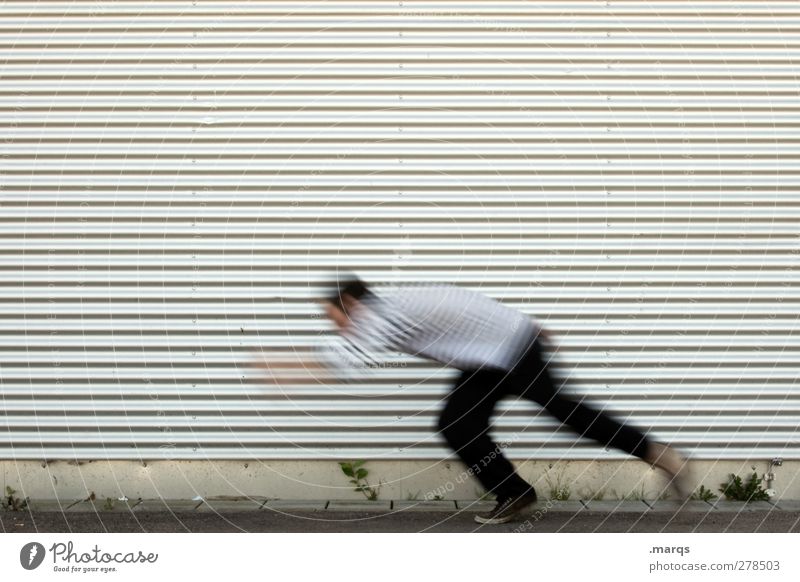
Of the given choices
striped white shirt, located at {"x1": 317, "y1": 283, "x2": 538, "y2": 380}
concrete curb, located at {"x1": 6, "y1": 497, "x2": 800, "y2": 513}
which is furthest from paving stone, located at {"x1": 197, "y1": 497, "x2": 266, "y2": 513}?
striped white shirt, located at {"x1": 317, "y1": 283, "x2": 538, "y2": 380}

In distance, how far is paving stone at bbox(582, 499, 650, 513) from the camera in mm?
5951

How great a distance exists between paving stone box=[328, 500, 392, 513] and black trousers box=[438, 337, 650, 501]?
85cm

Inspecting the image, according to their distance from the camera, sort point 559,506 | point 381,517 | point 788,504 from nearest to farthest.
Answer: point 381,517 < point 559,506 < point 788,504

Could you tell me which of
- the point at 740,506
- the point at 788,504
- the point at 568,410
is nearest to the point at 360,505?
the point at 568,410

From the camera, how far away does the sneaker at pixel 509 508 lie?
546cm

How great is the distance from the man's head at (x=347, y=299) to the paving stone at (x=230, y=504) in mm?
1282

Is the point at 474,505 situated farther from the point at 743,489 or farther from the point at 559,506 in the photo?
the point at 743,489

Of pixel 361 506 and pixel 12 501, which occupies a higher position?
pixel 361 506

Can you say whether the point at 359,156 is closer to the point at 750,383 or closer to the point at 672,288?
the point at 672,288

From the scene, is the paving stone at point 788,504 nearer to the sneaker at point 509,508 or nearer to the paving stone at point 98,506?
the sneaker at point 509,508

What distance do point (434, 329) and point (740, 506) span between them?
2261 millimetres

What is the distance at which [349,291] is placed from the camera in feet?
17.9
